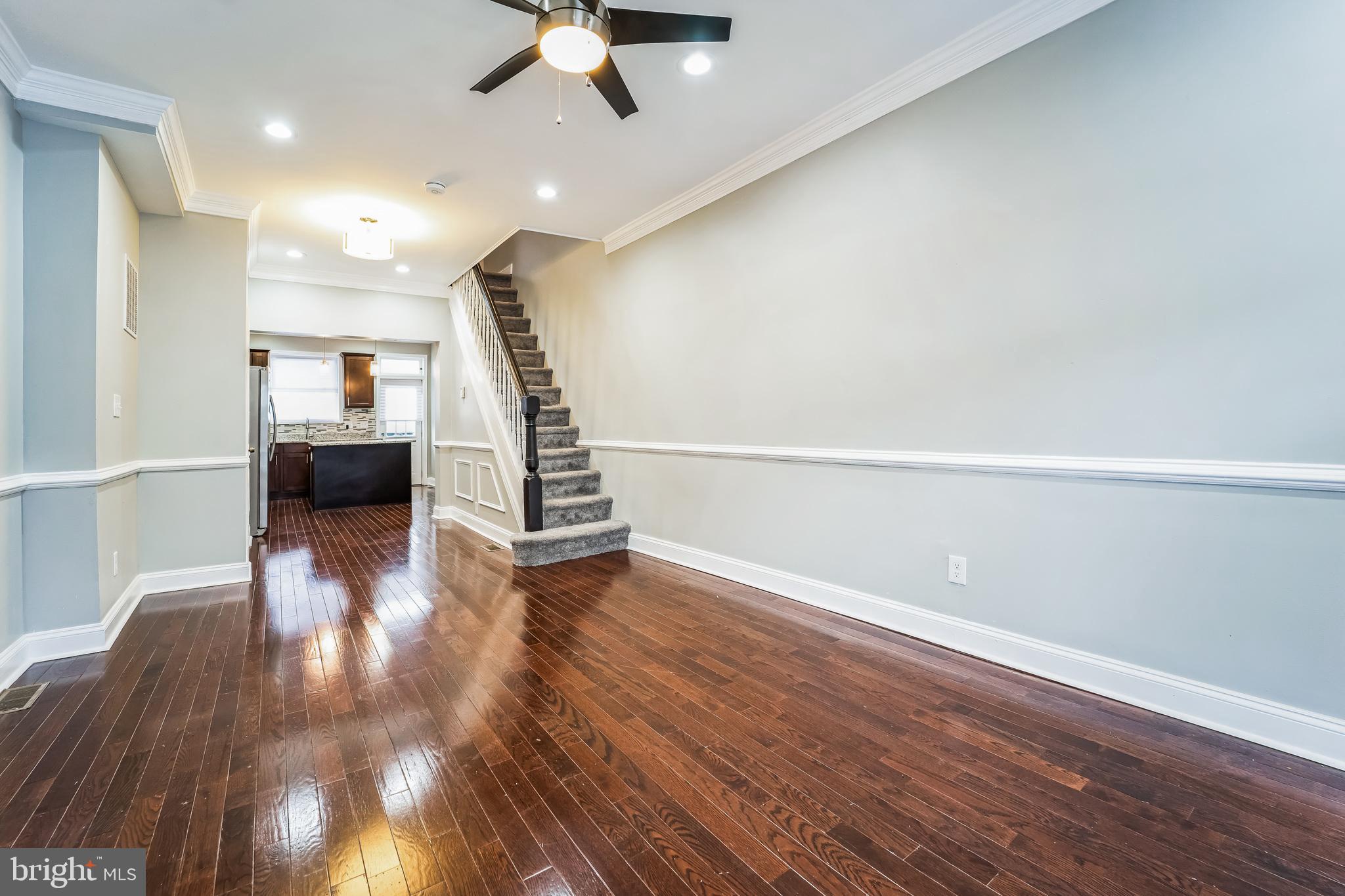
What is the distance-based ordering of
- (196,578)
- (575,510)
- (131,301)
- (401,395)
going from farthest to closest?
(401,395) < (575,510) < (196,578) < (131,301)

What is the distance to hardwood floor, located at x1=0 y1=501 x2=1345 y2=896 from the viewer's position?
1402mm

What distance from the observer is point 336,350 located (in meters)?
9.90

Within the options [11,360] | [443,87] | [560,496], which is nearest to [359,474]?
[560,496]

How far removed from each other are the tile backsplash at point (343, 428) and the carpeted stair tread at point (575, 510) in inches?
269

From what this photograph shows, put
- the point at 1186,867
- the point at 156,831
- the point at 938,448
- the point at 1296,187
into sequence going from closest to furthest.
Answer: the point at 1186,867 < the point at 156,831 < the point at 1296,187 < the point at 938,448

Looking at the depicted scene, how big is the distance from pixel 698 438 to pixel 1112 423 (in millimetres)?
2582

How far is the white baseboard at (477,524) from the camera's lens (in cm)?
516

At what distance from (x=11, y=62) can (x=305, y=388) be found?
834 centimetres

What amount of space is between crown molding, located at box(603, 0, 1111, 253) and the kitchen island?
238 inches

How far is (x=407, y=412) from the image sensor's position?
1117 cm

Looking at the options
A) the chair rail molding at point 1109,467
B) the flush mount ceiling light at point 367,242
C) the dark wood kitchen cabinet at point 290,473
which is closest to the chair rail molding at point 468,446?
the flush mount ceiling light at point 367,242

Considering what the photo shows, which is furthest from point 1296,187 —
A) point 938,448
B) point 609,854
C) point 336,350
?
point 336,350

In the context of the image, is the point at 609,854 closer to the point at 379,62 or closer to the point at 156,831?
the point at 156,831

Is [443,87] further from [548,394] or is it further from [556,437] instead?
[548,394]
